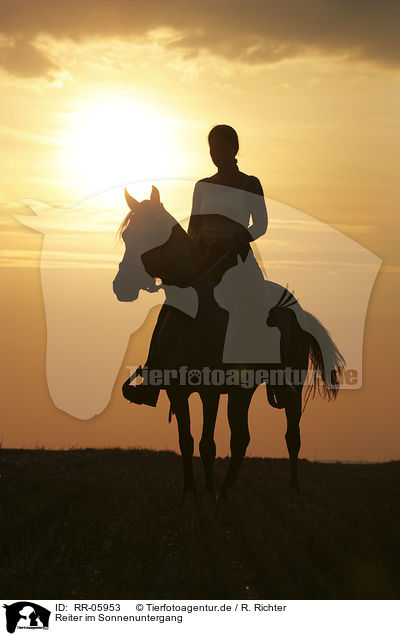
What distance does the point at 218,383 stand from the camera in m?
11.1

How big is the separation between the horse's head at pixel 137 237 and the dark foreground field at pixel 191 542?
8.91 feet

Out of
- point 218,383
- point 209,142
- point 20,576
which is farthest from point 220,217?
point 20,576

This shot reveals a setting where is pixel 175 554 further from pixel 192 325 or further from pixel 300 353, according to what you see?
pixel 300 353

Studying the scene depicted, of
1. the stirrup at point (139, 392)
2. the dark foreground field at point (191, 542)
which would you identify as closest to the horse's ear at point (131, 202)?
the stirrup at point (139, 392)

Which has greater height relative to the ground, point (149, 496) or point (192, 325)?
point (192, 325)

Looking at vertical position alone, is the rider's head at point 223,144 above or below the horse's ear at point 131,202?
above

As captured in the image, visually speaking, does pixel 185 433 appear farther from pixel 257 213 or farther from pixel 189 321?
pixel 257 213

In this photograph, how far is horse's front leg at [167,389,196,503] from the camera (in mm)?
11086

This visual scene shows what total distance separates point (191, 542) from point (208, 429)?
3229 millimetres

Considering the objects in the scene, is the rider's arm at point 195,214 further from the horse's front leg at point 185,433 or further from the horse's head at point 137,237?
the horse's front leg at point 185,433

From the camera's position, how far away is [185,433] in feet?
36.8

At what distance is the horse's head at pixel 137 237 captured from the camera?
402 inches

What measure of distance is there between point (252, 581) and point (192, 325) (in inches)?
179
